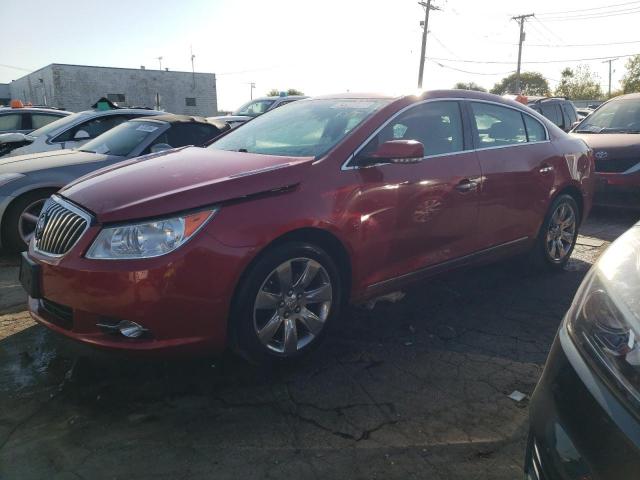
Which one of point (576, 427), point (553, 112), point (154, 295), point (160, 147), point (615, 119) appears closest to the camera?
point (576, 427)

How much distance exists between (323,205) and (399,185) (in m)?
0.63

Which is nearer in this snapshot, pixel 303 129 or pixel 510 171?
pixel 303 129

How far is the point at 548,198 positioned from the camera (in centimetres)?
452

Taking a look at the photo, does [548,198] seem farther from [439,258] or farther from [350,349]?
[350,349]

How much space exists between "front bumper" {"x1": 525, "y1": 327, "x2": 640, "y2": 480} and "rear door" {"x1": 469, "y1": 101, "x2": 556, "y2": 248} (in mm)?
2390

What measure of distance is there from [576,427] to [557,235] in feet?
12.3

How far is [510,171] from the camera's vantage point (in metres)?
4.09

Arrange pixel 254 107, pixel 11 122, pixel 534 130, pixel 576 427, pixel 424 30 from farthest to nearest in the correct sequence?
1. pixel 424 30
2. pixel 254 107
3. pixel 11 122
4. pixel 534 130
5. pixel 576 427

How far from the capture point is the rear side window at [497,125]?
13.3ft

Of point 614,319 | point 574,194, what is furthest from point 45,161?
point 614,319

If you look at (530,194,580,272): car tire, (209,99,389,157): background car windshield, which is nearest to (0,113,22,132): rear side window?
(209,99,389,157): background car windshield

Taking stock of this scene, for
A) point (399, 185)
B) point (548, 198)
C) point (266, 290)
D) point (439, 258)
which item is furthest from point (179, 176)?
point (548, 198)

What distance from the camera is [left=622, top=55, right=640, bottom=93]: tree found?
193ft

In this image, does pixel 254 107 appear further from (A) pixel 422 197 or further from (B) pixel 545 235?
(A) pixel 422 197
